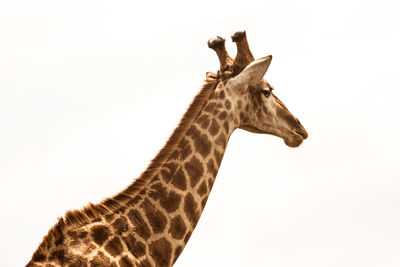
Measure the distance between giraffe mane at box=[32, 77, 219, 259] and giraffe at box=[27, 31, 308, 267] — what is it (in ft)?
0.04

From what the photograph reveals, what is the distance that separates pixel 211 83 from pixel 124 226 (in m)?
2.96

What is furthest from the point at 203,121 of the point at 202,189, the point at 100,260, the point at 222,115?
the point at 100,260

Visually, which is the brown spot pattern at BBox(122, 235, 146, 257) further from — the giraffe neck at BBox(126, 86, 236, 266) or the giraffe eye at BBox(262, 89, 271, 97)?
the giraffe eye at BBox(262, 89, 271, 97)

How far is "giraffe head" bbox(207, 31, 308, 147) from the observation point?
45.7 feet

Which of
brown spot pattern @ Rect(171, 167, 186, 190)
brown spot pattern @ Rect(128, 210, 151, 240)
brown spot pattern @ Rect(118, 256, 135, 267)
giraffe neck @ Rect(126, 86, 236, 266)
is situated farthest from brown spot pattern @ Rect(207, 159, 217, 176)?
brown spot pattern @ Rect(118, 256, 135, 267)

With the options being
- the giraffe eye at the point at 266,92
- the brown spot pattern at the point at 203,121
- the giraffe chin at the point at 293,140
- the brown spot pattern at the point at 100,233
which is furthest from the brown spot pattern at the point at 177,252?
the giraffe chin at the point at 293,140

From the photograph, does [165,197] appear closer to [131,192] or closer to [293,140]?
[131,192]

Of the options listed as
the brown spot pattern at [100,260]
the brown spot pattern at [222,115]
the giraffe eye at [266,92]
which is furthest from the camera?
the giraffe eye at [266,92]

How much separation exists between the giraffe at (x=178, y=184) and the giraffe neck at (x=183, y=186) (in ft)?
0.04

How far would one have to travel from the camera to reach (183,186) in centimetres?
1286

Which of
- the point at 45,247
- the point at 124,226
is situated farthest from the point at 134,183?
the point at 45,247

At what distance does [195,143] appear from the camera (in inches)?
520

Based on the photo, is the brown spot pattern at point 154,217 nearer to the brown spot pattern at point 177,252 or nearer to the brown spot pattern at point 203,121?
the brown spot pattern at point 177,252

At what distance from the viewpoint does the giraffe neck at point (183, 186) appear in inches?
485
